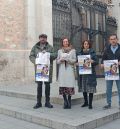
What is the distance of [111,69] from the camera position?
839 cm

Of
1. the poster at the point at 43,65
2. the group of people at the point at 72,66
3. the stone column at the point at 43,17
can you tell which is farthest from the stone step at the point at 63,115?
the stone column at the point at 43,17

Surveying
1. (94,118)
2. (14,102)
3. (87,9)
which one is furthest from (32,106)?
(87,9)

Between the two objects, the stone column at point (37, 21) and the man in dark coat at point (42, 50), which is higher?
the stone column at point (37, 21)

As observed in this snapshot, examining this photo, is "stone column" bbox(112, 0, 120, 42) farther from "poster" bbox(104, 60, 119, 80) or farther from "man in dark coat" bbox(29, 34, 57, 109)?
"man in dark coat" bbox(29, 34, 57, 109)

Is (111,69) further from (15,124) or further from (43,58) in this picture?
(15,124)

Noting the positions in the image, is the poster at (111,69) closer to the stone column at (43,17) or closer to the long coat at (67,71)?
the long coat at (67,71)

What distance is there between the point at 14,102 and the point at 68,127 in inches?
127

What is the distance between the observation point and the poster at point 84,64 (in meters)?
8.44

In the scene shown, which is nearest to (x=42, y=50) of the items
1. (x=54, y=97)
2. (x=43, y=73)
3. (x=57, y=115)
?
(x=43, y=73)

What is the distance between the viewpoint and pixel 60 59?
845cm

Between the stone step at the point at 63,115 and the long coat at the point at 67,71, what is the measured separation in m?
0.65

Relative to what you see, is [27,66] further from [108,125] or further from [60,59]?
[108,125]

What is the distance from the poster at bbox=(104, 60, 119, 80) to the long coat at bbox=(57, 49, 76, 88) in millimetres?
808

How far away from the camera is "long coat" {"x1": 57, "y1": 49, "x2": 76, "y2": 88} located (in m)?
8.45
